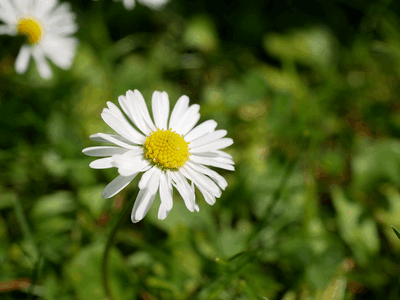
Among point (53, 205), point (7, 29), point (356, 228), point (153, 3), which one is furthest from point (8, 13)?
point (356, 228)

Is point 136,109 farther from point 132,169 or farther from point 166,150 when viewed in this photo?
point 132,169

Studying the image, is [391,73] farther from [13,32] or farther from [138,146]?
[13,32]

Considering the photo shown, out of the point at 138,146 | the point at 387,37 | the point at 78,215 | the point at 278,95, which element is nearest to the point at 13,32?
the point at 78,215

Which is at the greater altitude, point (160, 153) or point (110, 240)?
point (160, 153)

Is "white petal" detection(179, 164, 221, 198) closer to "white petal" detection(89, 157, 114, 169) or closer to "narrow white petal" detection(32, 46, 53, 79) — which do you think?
"white petal" detection(89, 157, 114, 169)

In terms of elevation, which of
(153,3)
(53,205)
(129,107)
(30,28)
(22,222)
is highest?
(30,28)

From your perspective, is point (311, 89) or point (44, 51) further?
point (311, 89)

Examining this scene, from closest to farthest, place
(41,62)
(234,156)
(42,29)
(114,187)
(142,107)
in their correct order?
(114,187) < (142,107) < (41,62) < (42,29) < (234,156)
